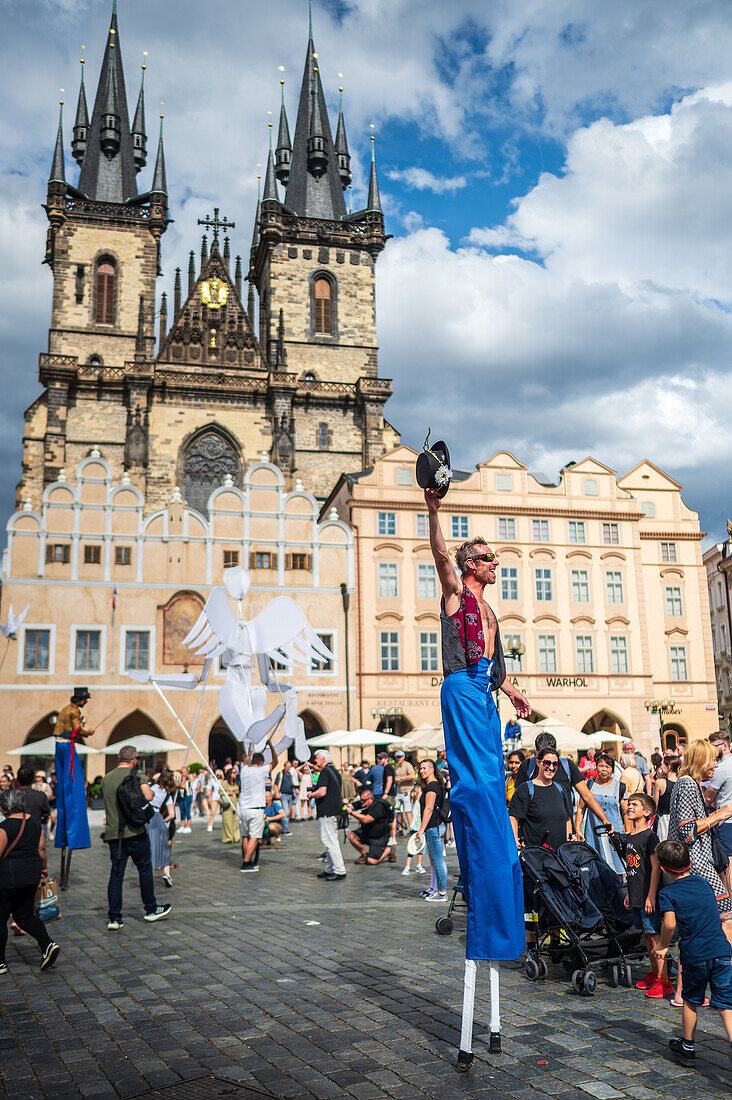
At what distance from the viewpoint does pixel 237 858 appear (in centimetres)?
1530

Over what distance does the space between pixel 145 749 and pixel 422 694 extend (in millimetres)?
11864

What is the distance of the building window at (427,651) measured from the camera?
34688 millimetres

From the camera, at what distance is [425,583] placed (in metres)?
35.5

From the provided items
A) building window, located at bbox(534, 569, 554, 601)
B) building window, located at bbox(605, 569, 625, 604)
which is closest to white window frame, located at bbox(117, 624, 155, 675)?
building window, located at bbox(534, 569, 554, 601)

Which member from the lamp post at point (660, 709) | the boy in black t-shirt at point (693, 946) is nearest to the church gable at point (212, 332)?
the lamp post at point (660, 709)

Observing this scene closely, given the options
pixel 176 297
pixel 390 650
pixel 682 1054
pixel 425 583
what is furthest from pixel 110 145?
pixel 682 1054

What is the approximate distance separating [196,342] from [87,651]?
70.3 ft

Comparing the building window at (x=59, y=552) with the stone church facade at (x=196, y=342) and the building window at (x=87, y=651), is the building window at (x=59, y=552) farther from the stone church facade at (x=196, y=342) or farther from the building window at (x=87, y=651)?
the stone church facade at (x=196, y=342)

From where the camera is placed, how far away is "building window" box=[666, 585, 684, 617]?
39.2 meters

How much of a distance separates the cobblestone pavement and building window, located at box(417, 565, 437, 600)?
26365 mm

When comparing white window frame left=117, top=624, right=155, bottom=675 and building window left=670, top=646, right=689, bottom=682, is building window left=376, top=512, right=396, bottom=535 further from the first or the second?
building window left=670, top=646, right=689, bottom=682

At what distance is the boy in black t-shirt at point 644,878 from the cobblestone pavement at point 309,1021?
20 centimetres

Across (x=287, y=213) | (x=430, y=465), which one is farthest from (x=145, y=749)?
(x=287, y=213)

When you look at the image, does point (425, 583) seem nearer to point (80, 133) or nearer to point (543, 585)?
point (543, 585)
